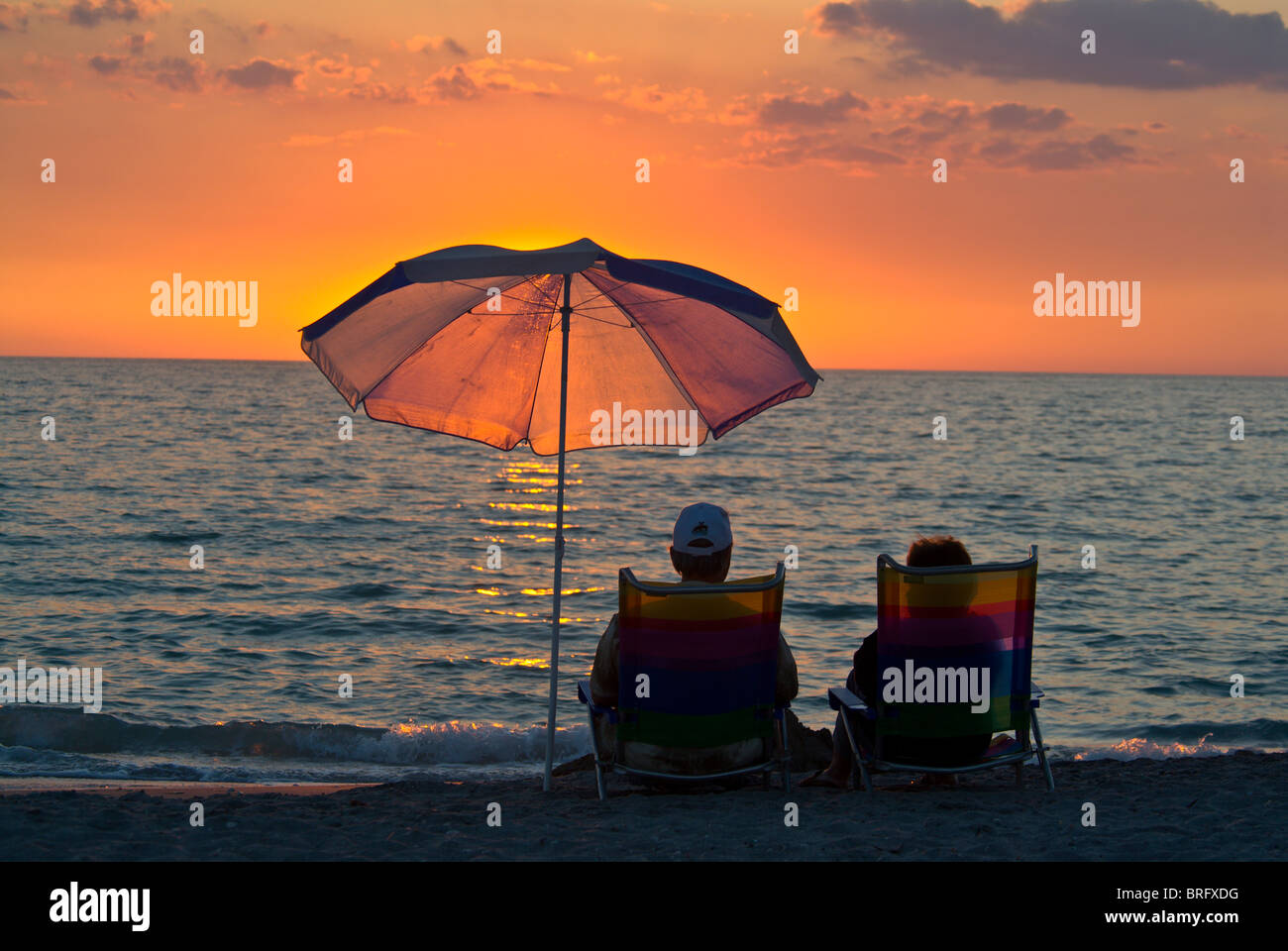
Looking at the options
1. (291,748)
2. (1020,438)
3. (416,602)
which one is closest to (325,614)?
(416,602)

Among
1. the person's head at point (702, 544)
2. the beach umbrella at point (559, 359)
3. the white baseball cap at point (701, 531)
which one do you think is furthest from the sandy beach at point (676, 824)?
the white baseball cap at point (701, 531)

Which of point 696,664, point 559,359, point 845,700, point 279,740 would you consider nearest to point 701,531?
point 696,664

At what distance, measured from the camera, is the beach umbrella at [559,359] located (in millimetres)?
5316

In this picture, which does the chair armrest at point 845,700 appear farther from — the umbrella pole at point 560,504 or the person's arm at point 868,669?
the umbrella pole at point 560,504

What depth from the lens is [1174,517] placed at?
24172mm

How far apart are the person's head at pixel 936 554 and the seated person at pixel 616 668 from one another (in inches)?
29.4

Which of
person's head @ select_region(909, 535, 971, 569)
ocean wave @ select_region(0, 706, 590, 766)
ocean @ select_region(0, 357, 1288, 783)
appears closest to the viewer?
person's head @ select_region(909, 535, 971, 569)

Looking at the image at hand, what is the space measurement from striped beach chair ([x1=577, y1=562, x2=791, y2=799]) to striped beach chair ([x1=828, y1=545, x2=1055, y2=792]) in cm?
51

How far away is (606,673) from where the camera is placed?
17.0ft

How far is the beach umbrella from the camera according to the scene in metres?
5.32

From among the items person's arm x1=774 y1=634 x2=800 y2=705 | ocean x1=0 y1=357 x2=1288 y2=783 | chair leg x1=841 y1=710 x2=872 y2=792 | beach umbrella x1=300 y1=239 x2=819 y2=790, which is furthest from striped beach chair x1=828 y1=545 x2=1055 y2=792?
ocean x1=0 y1=357 x2=1288 y2=783

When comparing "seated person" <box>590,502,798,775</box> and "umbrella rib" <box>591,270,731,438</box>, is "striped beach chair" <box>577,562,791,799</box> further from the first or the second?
"umbrella rib" <box>591,270,731,438</box>

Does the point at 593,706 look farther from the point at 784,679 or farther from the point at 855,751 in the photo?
the point at 855,751

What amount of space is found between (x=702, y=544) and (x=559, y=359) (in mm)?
1838
